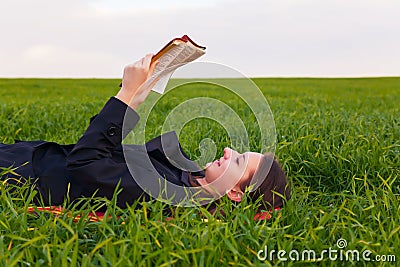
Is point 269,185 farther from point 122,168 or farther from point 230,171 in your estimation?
point 122,168

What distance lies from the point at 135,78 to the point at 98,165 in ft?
1.78

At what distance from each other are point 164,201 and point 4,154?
122cm

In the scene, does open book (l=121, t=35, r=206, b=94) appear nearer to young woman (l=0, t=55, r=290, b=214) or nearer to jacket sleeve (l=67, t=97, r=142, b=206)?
young woman (l=0, t=55, r=290, b=214)

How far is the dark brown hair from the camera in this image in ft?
10.5

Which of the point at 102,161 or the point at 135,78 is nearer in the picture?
the point at 102,161

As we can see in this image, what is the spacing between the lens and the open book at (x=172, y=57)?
2.98 m

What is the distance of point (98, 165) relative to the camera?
303 centimetres

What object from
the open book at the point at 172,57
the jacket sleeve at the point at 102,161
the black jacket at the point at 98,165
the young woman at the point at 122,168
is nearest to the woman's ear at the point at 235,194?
the young woman at the point at 122,168

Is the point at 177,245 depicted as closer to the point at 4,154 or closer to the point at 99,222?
the point at 99,222

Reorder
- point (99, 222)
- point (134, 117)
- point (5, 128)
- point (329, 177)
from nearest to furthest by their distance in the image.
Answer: point (99, 222) → point (134, 117) → point (329, 177) → point (5, 128)

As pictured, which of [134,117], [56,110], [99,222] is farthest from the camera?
[56,110]

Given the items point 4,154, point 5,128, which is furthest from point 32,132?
point 4,154

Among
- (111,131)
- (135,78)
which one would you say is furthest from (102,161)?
(135,78)

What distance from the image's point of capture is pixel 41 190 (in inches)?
126
